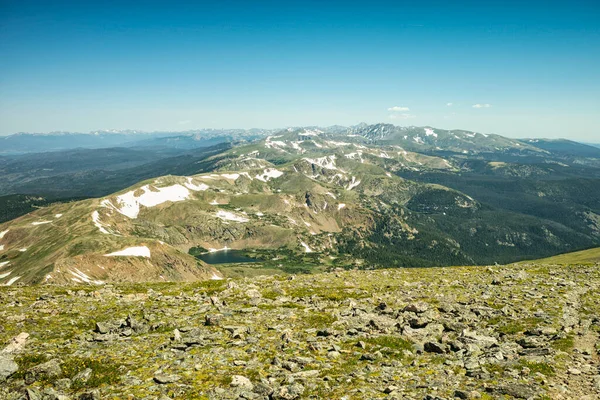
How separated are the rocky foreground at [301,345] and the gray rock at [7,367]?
46 mm

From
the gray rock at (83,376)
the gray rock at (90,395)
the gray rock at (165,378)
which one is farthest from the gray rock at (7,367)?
the gray rock at (165,378)

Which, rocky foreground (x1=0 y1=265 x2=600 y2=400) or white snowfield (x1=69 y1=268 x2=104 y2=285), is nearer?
rocky foreground (x1=0 y1=265 x2=600 y2=400)

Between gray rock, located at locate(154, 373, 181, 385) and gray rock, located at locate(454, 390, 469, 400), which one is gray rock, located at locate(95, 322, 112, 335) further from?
gray rock, located at locate(454, 390, 469, 400)

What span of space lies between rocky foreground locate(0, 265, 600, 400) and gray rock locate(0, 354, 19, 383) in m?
0.05

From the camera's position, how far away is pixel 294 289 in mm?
32844

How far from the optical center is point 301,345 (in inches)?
701

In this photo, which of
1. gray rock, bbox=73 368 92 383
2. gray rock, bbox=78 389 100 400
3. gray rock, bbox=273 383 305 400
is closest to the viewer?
gray rock, bbox=78 389 100 400

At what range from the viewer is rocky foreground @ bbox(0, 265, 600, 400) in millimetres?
13023

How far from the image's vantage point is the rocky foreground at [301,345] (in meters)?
13.0

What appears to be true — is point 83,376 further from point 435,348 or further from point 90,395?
point 435,348

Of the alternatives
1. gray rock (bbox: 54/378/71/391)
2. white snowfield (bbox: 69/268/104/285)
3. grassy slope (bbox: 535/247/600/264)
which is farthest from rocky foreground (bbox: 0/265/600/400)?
white snowfield (bbox: 69/268/104/285)

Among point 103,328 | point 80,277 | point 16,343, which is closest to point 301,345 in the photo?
point 103,328

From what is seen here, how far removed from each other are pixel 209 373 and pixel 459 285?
2884cm

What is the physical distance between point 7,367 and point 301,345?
13.7m
